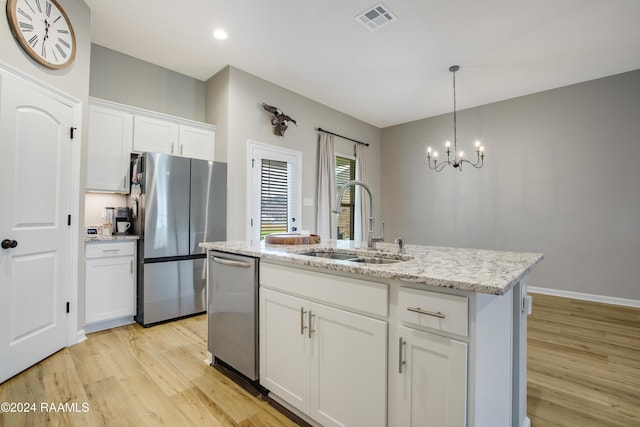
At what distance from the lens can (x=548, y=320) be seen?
323 cm

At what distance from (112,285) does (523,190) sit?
18.1ft

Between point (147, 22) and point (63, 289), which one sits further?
point (147, 22)

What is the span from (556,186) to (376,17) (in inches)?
138

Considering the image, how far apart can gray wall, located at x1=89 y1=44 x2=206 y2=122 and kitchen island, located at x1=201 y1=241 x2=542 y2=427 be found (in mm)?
Answer: 2995

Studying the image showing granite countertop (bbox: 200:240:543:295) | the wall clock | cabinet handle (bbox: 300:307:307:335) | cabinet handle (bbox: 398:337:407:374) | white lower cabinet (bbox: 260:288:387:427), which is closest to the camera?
granite countertop (bbox: 200:240:543:295)

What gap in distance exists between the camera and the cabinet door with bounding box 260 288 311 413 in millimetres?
1552

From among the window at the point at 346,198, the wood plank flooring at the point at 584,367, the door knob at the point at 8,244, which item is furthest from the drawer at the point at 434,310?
the window at the point at 346,198

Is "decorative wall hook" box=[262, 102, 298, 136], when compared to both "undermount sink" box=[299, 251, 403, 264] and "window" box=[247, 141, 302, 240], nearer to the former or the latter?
"window" box=[247, 141, 302, 240]

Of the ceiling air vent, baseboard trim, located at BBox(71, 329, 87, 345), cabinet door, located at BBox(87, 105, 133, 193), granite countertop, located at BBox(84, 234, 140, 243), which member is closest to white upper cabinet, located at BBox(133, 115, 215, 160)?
cabinet door, located at BBox(87, 105, 133, 193)

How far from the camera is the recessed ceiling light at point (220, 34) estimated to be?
3.00 m

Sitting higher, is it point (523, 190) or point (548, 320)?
point (523, 190)

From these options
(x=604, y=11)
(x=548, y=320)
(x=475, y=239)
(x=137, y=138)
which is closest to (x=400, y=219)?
(x=475, y=239)

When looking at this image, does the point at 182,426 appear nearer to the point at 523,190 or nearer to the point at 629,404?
the point at 629,404

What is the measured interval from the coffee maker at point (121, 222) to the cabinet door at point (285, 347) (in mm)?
2309
